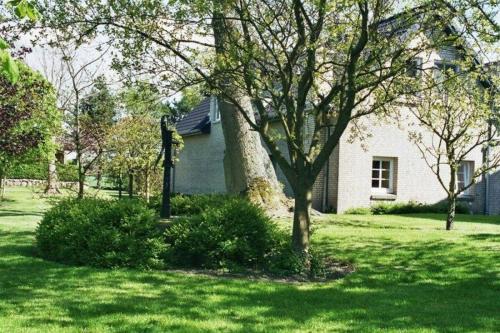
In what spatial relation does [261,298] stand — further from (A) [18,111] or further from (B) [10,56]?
(A) [18,111]

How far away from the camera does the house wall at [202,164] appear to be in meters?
28.8

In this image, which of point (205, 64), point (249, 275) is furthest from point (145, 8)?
point (249, 275)

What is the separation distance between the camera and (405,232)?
1305 centimetres

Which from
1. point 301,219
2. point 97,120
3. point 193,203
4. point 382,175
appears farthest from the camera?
point 382,175

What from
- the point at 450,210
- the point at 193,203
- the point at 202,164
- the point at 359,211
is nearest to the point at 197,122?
the point at 202,164

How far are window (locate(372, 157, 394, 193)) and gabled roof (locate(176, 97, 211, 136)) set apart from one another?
10194 mm

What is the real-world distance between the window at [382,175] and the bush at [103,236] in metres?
14.9

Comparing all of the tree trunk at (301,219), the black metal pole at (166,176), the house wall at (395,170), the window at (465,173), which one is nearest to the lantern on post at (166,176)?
the black metal pole at (166,176)

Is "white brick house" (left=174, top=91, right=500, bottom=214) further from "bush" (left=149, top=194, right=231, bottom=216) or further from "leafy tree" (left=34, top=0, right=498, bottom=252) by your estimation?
"leafy tree" (left=34, top=0, right=498, bottom=252)

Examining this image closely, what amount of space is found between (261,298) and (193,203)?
466 centimetres

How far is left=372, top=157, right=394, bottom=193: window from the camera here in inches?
888

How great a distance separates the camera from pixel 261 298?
6730mm

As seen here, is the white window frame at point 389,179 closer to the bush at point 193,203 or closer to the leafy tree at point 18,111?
the bush at point 193,203

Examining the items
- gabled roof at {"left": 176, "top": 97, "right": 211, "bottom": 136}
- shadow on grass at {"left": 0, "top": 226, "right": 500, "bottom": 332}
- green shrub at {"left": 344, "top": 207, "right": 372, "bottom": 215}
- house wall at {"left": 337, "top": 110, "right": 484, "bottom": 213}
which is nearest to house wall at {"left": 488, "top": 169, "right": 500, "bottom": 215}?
house wall at {"left": 337, "top": 110, "right": 484, "bottom": 213}
